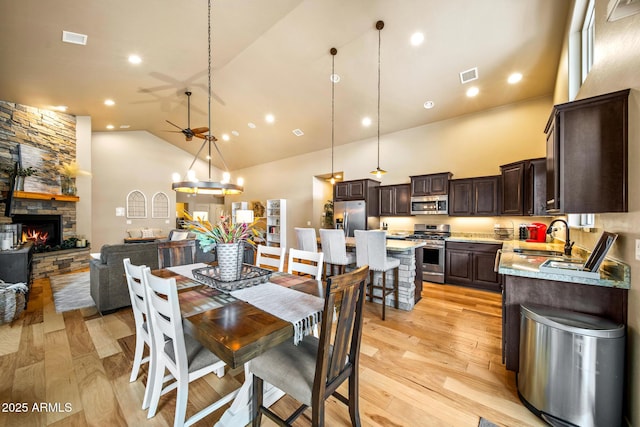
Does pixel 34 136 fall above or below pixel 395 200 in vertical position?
above

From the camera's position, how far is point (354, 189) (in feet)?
19.6

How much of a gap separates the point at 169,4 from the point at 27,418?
4.23 m

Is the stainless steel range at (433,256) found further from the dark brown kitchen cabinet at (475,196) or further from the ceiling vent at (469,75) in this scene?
the ceiling vent at (469,75)

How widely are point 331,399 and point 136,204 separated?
868cm

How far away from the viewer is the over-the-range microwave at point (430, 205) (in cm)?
502

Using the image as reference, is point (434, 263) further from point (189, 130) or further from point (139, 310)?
point (189, 130)

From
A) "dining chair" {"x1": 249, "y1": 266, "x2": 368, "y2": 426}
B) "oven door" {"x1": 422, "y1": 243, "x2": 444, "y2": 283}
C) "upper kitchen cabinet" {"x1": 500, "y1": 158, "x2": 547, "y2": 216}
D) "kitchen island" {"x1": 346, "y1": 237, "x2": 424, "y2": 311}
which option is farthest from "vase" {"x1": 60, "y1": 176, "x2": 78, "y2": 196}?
"upper kitchen cabinet" {"x1": 500, "y1": 158, "x2": 547, "y2": 216}

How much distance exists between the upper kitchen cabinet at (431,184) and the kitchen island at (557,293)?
3166 mm

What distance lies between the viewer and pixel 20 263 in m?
3.65

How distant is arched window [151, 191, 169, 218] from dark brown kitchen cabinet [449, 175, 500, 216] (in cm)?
859

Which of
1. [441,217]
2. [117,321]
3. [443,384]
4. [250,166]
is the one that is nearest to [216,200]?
[250,166]

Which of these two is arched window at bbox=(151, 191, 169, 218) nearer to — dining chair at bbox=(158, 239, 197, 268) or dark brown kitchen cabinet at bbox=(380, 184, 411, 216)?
dining chair at bbox=(158, 239, 197, 268)

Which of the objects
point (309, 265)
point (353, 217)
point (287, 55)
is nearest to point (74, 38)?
point (287, 55)

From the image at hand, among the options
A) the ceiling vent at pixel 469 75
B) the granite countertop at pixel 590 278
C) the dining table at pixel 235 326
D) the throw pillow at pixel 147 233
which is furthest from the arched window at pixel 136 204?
the granite countertop at pixel 590 278
